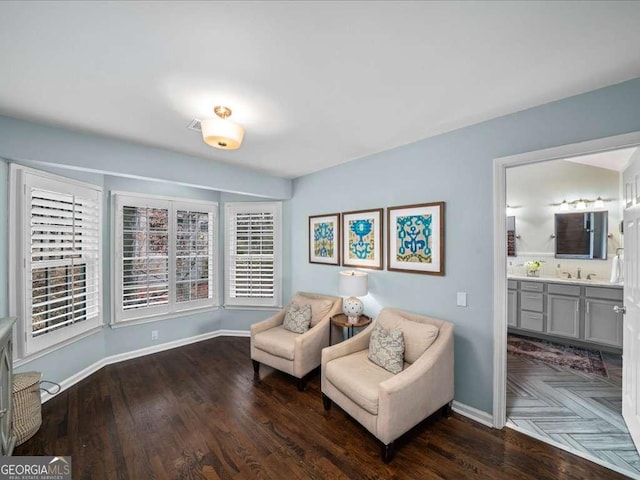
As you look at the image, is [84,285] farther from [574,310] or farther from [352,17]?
[574,310]

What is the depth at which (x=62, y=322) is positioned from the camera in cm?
273

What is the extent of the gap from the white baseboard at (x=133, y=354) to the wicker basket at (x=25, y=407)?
19.9 inches

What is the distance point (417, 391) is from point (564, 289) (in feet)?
11.0

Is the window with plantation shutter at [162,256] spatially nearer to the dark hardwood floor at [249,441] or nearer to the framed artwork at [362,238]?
the dark hardwood floor at [249,441]

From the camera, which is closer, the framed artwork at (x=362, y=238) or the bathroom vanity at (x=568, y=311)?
the framed artwork at (x=362, y=238)

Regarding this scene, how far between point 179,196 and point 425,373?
3.75 meters

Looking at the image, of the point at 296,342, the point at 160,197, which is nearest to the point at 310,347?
the point at 296,342

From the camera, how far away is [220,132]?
1.93 metres

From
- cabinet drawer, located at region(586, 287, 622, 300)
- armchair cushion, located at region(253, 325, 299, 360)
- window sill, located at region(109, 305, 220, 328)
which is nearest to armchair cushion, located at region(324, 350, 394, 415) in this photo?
armchair cushion, located at region(253, 325, 299, 360)

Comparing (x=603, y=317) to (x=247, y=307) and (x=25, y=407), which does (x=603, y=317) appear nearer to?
(x=247, y=307)

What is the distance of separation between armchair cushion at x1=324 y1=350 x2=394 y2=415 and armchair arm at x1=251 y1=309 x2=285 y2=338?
1.13m

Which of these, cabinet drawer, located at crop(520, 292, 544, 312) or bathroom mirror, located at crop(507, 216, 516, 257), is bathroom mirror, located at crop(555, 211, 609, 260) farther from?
cabinet drawer, located at crop(520, 292, 544, 312)

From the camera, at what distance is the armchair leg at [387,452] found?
187cm

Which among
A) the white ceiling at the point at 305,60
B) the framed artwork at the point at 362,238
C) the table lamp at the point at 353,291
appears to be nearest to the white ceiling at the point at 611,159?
the white ceiling at the point at 305,60
